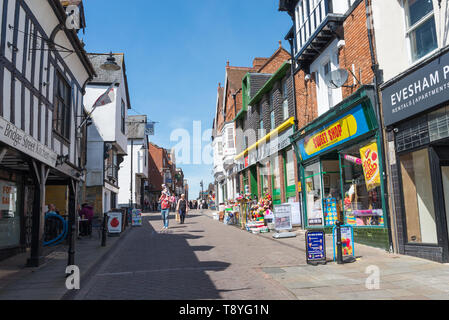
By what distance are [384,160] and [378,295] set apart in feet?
17.5

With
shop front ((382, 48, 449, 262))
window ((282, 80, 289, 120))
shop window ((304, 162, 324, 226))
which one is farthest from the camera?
window ((282, 80, 289, 120))

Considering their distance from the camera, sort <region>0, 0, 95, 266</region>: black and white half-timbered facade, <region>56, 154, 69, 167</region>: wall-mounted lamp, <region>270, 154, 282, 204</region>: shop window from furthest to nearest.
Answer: <region>270, 154, 282, 204</region>: shop window → <region>56, 154, 69, 167</region>: wall-mounted lamp → <region>0, 0, 95, 266</region>: black and white half-timbered facade

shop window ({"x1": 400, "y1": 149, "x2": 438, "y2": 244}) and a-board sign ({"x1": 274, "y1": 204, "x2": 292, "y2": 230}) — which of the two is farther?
a-board sign ({"x1": 274, "y1": 204, "x2": 292, "y2": 230})

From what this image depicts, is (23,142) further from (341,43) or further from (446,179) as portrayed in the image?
(341,43)

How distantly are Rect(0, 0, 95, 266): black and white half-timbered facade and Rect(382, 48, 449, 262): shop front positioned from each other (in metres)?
7.72

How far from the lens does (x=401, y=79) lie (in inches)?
373

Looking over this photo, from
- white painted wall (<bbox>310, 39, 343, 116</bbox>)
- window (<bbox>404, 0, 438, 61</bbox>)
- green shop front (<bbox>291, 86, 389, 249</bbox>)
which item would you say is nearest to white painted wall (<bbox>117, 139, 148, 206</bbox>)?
green shop front (<bbox>291, 86, 389, 249</bbox>)

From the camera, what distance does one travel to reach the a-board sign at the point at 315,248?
340 inches

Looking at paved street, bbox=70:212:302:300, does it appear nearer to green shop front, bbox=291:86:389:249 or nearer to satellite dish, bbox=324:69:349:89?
green shop front, bbox=291:86:389:249

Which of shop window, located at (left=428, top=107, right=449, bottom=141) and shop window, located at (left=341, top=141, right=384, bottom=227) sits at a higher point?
shop window, located at (left=428, top=107, right=449, bottom=141)

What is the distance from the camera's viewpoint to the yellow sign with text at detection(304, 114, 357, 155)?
1196cm

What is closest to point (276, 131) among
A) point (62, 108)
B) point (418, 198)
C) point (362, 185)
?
point (362, 185)

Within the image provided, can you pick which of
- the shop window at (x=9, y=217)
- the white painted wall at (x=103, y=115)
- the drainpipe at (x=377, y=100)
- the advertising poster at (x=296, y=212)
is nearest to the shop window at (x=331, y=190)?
the advertising poster at (x=296, y=212)

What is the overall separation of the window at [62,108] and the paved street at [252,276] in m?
4.46
